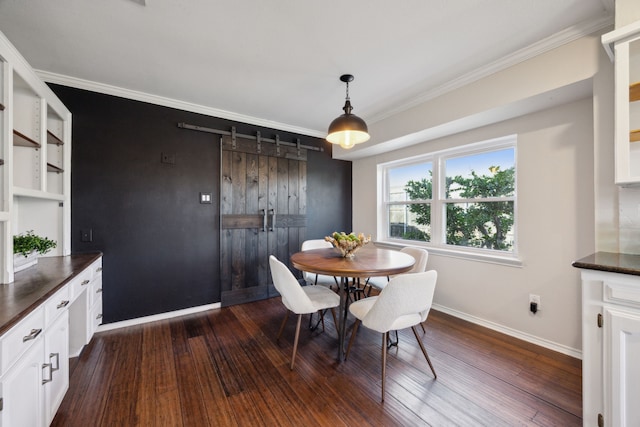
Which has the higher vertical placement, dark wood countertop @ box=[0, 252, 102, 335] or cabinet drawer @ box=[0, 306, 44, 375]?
dark wood countertop @ box=[0, 252, 102, 335]

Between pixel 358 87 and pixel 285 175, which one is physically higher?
pixel 358 87

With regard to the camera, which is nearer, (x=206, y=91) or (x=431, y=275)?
(x=431, y=275)

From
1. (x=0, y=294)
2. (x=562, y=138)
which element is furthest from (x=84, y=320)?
(x=562, y=138)

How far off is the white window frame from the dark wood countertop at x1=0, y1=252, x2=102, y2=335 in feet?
11.1

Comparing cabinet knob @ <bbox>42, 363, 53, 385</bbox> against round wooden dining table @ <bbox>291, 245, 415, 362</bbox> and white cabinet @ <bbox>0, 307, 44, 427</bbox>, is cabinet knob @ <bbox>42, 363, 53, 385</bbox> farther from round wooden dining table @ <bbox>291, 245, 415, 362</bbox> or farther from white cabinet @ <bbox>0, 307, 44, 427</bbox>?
round wooden dining table @ <bbox>291, 245, 415, 362</bbox>

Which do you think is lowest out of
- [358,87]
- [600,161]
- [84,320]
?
[84,320]

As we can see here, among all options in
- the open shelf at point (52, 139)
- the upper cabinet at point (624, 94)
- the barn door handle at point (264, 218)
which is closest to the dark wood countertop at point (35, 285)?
the open shelf at point (52, 139)

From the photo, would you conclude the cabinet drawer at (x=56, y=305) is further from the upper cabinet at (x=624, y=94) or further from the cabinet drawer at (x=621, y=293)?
the upper cabinet at (x=624, y=94)

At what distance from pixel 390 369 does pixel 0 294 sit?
7.85 ft

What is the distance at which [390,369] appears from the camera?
1978 mm

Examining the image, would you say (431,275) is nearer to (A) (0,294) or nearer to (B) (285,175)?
(A) (0,294)

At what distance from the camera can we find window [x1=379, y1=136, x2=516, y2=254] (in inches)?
106

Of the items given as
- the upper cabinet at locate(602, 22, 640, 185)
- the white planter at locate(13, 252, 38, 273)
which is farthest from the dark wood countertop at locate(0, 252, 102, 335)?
the upper cabinet at locate(602, 22, 640, 185)

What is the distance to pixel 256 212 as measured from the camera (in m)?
3.54
